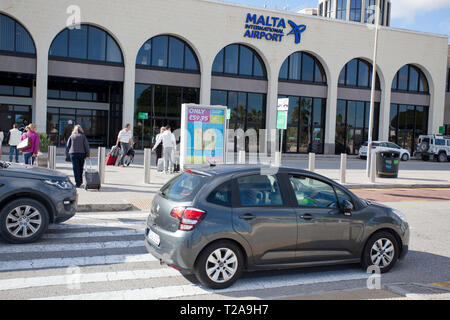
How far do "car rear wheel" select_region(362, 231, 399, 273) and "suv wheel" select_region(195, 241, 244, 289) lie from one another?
Answer: 1.97 metres

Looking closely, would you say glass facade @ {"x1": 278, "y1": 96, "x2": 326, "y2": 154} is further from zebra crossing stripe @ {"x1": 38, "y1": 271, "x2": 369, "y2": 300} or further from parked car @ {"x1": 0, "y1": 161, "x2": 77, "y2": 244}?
zebra crossing stripe @ {"x1": 38, "y1": 271, "x2": 369, "y2": 300}

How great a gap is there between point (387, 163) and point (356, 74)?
66.5 ft

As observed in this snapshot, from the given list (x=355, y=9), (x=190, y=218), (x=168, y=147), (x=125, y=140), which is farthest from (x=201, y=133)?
(x=355, y=9)

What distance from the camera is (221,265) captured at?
5234 millimetres

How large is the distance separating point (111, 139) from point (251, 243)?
2842 cm

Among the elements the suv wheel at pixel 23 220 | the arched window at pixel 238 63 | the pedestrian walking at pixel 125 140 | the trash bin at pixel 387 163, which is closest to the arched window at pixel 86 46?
the arched window at pixel 238 63

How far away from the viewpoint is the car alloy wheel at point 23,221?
6.88 meters

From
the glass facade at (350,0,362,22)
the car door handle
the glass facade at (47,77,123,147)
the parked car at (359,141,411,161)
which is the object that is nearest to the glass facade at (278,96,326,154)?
the parked car at (359,141,411,161)

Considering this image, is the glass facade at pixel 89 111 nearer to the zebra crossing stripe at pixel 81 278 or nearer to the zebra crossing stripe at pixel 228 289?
the zebra crossing stripe at pixel 81 278

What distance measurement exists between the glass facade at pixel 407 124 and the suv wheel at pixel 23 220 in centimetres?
3673

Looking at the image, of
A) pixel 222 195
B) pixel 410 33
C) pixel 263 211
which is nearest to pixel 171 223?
pixel 222 195
